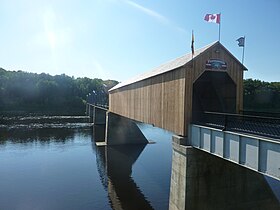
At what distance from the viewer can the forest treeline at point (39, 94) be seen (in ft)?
421

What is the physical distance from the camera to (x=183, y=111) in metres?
15.5

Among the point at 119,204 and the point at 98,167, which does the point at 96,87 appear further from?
the point at 119,204

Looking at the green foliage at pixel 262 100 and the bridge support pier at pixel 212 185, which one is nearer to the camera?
the bridge support pier at pixel 212 185

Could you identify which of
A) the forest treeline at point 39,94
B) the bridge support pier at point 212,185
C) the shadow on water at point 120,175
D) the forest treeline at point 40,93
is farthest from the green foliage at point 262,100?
the bridge support pier at point 212,185

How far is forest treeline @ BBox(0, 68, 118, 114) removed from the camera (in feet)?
421

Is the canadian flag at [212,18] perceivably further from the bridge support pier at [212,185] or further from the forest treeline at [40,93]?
the forest treeline at [40,93]

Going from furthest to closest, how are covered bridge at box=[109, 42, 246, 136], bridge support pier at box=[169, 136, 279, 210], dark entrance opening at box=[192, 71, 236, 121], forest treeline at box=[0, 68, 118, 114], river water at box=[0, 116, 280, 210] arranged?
forest treeline at box=[0, 68, 118, 114], dark entrance opening at box=[192, 71, 236, 121], river water at box=[0, 116, 280, 210], covered bridge at box=[109, 42, 246, 136], bridge support pier at box=[169, 136, 279, 210]

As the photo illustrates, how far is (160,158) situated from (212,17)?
23.2 metres

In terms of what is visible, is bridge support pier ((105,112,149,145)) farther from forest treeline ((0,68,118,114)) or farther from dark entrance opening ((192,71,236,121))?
forest treeline ((0,68,118,114))

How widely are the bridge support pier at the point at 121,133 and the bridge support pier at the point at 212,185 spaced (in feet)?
96.8

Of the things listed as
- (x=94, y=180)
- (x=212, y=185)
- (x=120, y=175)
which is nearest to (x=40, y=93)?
(x=120, y=175)

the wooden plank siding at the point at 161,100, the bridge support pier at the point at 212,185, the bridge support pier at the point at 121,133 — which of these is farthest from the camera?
the bridge support pier at the point at 121,133

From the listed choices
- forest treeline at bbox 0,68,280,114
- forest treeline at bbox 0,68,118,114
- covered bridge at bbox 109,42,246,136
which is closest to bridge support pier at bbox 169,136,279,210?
covered bridge at bbox 109,42,246,136

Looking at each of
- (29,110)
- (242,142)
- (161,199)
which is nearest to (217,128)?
(242,142)
